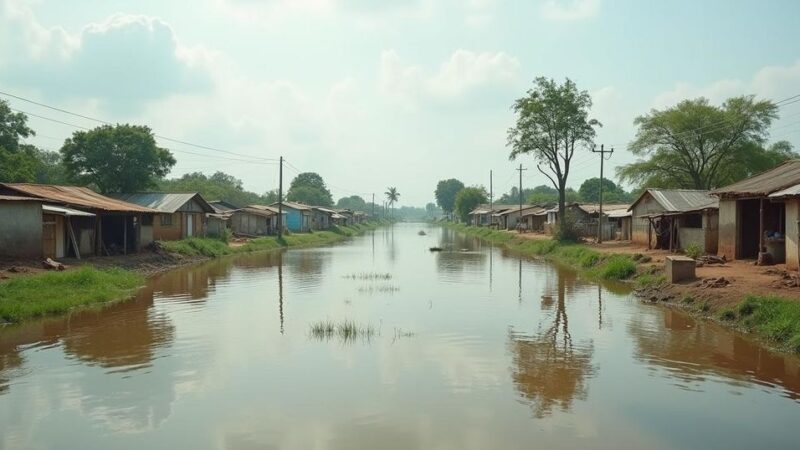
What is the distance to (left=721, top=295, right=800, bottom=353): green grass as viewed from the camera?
1252 centimetres

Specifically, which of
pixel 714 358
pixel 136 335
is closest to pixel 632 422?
pixel 714 358

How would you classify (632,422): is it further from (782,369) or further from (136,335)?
(136,335)

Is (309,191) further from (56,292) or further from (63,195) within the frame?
(56,292)

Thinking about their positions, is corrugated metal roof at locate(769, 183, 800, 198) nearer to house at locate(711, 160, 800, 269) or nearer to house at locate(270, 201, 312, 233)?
house at locate(711, 160, 800, 269)

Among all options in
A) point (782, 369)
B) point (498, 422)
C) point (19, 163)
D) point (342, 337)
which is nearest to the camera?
point (498, 422)

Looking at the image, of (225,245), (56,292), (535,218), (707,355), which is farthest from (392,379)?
(535,218)

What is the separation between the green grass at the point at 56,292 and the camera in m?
15.6

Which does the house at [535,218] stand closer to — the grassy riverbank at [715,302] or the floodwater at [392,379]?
the grassy riverbank at [715,302]

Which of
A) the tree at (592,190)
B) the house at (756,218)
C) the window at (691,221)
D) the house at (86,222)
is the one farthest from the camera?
the tree at (592,190)

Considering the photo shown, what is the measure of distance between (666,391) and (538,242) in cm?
3513

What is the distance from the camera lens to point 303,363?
463 inches

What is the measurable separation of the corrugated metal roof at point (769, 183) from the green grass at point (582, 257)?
4.79 meters

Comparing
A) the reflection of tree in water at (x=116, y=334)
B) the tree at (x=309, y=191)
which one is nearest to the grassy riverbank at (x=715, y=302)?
the reflection of tree in water at (x=116, y=334)

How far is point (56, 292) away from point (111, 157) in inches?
1007
